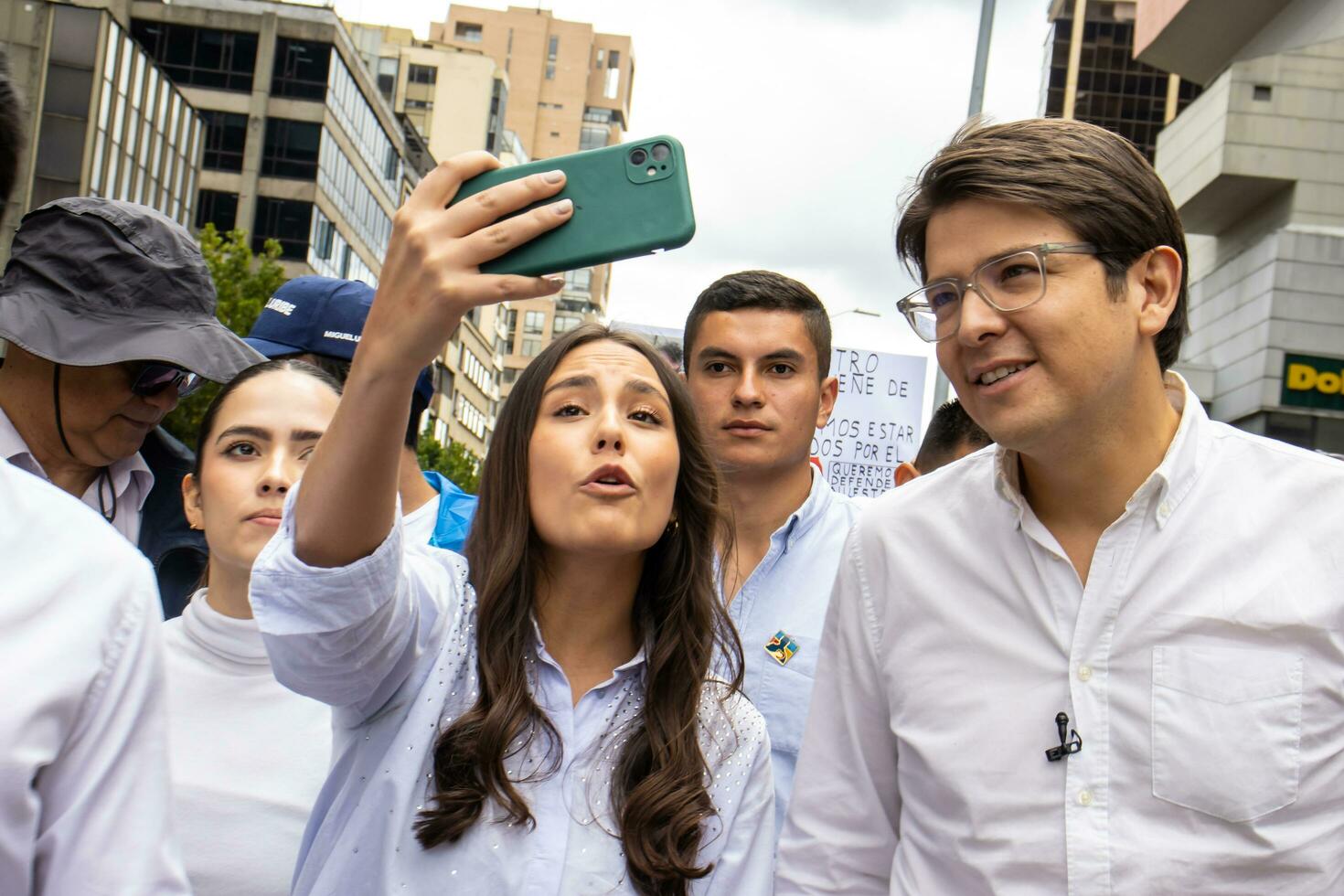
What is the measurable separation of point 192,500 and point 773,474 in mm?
1687

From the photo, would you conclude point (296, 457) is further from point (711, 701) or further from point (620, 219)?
point (620, 219)

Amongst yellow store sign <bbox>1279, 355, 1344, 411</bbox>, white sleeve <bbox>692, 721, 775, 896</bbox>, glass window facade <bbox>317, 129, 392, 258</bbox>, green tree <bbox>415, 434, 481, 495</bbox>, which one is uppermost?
glass window facade <bbox>317, 129, 392, 258</bbox>

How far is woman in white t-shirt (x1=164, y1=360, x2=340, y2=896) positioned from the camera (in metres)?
2.88

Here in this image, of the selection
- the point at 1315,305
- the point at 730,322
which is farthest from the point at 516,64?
the point at 730,322

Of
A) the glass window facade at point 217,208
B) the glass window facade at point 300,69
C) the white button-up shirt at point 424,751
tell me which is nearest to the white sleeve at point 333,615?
the white button-up shirt at point 424,751

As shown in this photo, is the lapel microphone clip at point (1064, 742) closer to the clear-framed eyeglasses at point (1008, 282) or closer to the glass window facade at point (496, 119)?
the clear-framed eyeglasses at point (1008, 282)

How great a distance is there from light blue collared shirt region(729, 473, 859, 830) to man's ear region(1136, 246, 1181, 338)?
1346 mm

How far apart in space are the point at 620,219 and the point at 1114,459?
1100mm

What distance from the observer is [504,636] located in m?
2.68

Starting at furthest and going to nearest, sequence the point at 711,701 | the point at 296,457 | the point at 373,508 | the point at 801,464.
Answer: the point at 801,464 < the point at 296,457 < the point at 711,701 < the point at 373,508

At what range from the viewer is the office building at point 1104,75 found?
63.3m

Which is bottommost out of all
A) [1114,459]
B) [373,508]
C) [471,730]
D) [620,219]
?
[471,730]

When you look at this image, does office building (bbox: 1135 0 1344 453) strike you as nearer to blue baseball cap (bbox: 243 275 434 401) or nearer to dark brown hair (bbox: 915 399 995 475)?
dark brown hair (bbox: 915 399 995 475)

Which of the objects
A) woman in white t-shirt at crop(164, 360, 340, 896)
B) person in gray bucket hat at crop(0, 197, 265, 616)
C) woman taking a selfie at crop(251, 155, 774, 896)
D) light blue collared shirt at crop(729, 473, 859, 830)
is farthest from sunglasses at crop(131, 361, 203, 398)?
light blue collared shirt at crop(729, 473, 859, 830)
